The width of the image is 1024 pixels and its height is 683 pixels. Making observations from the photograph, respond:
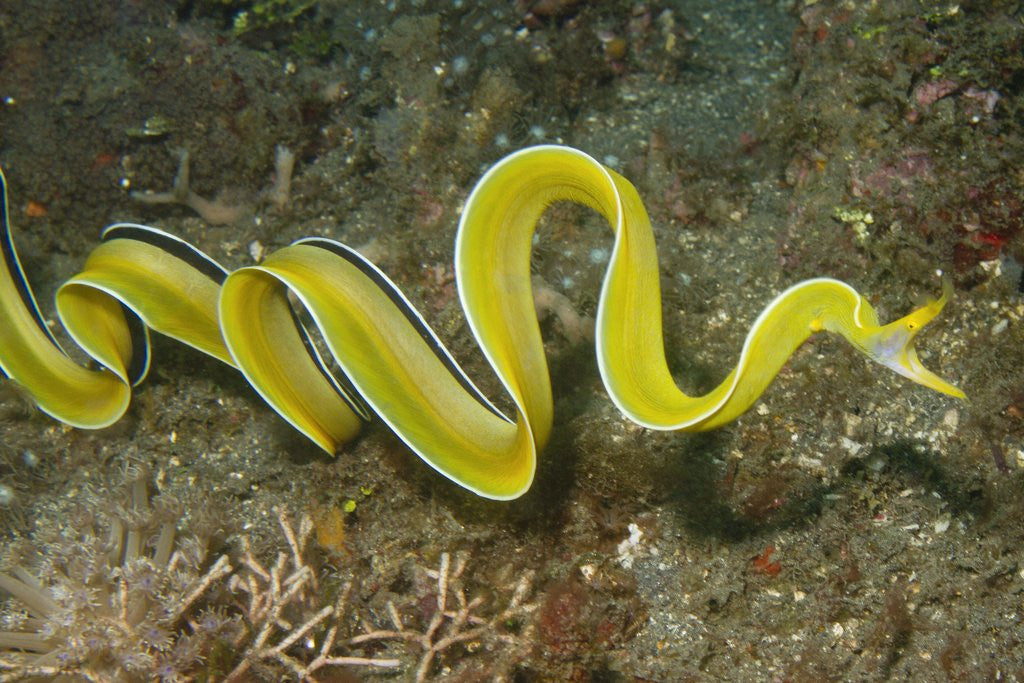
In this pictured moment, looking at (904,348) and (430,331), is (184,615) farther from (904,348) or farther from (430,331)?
(904,348)

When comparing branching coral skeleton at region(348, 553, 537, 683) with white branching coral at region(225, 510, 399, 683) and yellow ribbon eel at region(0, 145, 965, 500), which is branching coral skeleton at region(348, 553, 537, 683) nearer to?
white branching coral at region(225, 510, 399, 683)

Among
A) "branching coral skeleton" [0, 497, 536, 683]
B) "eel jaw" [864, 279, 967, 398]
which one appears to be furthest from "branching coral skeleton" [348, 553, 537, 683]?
"eel jaw" [864, 279, 967, 398]

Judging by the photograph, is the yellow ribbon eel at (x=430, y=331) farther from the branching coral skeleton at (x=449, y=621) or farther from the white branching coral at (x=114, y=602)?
the white branching coral at (x=114, y=602)

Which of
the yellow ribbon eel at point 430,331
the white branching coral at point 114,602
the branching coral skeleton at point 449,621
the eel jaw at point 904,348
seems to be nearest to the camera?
the eel jaw at point 904,348

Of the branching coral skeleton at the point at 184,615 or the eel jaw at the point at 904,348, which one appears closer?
the eel jaw at the point at 904,348

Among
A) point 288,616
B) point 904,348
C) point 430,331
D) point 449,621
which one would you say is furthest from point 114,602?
point 904,348

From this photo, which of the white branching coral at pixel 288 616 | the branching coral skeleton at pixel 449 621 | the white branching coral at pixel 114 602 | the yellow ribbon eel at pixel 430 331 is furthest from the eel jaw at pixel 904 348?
the white branching coral at pixel 114 602
